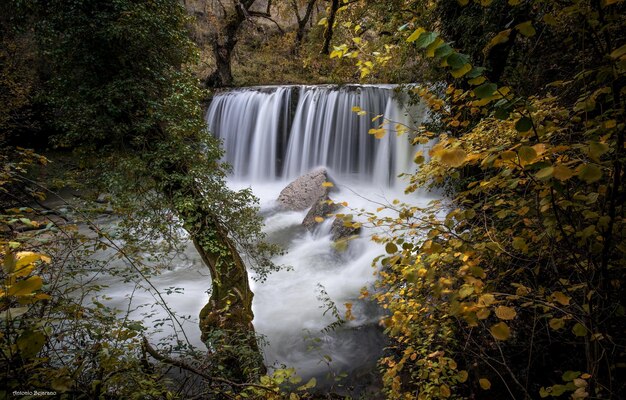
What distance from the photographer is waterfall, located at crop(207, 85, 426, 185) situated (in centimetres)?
1182

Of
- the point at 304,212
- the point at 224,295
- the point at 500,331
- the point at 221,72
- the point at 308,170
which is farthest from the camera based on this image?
the point at 221,72

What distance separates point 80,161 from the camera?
5.16 m

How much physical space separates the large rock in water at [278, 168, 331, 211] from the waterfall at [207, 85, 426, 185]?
5.61ft

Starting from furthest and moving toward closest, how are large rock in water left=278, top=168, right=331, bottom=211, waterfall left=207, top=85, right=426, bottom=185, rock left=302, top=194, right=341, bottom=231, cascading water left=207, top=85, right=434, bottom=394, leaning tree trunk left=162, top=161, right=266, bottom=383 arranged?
1. waterfall left=207, top=85, right=426, bottom=185
2. large rock in water left=278, top=168, right=331, bottom=211
3. rock left=302, top=194, right=341, bottom=231
4. cascading water left=207, top=85, right=434, bottom=394
5. leaning tree trunk left=162, top=161, right=266, bottom=383

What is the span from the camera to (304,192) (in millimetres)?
10789

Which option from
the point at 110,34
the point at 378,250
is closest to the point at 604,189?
the point at 110,34

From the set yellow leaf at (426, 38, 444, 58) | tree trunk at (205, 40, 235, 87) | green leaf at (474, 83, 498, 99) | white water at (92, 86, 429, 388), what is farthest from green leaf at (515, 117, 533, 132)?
tree trunk at (205, 40, 235, 87)

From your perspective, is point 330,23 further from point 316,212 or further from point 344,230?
point 316,212

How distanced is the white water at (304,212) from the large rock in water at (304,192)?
340 mm

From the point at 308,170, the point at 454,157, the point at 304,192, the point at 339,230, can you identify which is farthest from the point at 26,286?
the point at 308,170

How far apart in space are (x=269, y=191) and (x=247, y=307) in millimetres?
7817

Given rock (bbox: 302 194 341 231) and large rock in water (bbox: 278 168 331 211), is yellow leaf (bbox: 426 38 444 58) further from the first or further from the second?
large rock in water (bbox: 278 168 331 211)

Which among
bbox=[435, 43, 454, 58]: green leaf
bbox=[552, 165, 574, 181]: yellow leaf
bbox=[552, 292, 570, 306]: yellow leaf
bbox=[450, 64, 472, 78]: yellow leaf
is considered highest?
bbox=[435, 43, 454, 58]: green leaf

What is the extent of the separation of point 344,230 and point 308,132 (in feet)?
19.2
